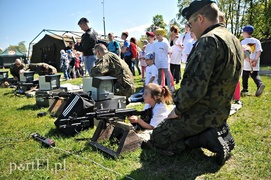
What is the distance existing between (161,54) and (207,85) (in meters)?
4.65

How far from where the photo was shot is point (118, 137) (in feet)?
12.1

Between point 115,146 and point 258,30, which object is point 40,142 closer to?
point 115,146

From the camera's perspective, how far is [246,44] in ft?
21.6

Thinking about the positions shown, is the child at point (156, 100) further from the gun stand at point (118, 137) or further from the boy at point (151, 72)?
the boy at point (151, 72)

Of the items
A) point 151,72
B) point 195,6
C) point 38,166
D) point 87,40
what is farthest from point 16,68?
point 195,6

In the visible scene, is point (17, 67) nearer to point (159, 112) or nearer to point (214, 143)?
point (159, 112)

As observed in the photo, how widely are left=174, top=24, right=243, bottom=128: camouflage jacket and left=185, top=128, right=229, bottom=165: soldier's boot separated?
12 cm

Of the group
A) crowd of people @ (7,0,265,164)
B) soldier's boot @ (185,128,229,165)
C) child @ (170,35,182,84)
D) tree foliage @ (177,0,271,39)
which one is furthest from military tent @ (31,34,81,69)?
tree foliage @ (177,0,271,39)

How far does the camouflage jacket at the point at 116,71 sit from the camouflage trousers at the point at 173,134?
2.47 m

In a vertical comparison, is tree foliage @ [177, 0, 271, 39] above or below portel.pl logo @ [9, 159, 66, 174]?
above

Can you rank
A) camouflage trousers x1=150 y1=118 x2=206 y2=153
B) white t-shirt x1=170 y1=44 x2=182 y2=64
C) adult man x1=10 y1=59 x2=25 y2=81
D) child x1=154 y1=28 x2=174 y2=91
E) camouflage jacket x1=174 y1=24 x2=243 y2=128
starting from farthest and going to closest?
adult man x1=10 y1=59 x2=25 y2=81 → white t-shirt x1=170 y1=44 x2=182 y2=64 → child x1=154 y1=28 x2=174 y2=91 → camouflage trousers x1=150 y1=118 x2=206 y2=153 → camouflage jacket x1=174 y1=24 x2=243 y2=128

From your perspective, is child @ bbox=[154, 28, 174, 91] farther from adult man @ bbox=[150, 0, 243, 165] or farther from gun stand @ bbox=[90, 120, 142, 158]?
adult man @ bbox=[150, 0, 243, 165]

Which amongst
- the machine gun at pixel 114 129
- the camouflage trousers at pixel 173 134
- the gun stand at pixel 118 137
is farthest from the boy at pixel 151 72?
the camouflage trousers at pixel 173 134

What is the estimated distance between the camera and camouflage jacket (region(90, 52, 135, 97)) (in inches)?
202
